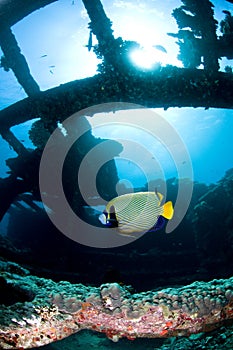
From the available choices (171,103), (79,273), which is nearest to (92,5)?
(171,103)

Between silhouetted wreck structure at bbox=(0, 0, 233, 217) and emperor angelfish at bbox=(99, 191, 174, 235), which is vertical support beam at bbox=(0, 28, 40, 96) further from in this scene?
emperor angelfish at bbox=(99, 191, 174, 235)

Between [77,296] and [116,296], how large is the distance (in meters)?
0.44

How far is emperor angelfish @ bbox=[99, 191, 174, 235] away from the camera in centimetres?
236

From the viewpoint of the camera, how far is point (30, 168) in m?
8.59

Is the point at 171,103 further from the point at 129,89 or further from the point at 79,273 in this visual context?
the point at 79,273

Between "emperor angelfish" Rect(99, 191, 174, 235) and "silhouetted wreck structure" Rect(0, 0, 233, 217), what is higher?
"silhouetted wreck structure" Rect(0, 0, 233, 217)

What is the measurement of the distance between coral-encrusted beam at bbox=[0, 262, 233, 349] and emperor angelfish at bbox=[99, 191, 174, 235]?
0.89m

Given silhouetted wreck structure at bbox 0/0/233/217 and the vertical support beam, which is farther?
the vertical support beam

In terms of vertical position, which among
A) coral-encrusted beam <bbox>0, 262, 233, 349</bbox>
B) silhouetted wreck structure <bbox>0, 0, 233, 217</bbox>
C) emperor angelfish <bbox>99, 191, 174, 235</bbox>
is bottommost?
coral-encrusted beam <bbox>0, 262, 233, 349</bbox>

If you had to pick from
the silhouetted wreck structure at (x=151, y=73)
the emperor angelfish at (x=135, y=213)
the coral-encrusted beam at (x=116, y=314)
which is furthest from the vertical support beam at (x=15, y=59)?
the coral-encrusted beam at (x=116, y=314)

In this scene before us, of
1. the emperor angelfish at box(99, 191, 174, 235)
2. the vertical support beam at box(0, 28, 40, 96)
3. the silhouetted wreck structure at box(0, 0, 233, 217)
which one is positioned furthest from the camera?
the vertical support beam at box(0, 28, 40, 96)

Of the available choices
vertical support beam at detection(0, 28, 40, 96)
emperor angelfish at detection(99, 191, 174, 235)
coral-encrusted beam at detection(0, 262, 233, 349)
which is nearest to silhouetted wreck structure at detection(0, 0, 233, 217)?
vertical support beam at detection(0, 28, 40, 96)

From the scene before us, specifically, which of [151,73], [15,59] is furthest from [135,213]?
[15,59]

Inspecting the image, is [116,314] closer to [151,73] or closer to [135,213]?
[135,213]
